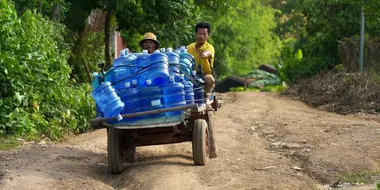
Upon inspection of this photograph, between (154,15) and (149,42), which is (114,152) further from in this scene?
(154,15)

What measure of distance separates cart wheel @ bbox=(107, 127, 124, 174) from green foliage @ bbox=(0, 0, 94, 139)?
3381mm

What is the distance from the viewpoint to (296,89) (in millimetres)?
26125

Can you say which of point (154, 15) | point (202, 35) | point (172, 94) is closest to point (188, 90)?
point (172, 94)

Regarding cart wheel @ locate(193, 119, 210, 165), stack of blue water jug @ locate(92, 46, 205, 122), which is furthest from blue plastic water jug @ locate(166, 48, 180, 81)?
cart wheel @ locate(193, 119, 210, 165)

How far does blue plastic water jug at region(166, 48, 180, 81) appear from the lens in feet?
31.5

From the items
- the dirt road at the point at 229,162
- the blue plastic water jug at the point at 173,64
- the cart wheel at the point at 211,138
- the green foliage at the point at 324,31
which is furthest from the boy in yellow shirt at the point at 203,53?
the green foliage at the point at 324,31

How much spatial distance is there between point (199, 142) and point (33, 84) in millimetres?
5137

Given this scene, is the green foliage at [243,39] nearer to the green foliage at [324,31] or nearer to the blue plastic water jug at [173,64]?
the green foliage at [324,31]

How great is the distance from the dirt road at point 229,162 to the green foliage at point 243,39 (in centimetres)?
3318

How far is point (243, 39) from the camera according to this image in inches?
1962

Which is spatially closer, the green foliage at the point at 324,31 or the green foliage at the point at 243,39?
the green foliage at the point at 324,31

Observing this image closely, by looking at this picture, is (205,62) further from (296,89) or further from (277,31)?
(277,31)

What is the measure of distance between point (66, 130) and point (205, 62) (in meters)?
4.45

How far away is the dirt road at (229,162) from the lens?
353 inches
